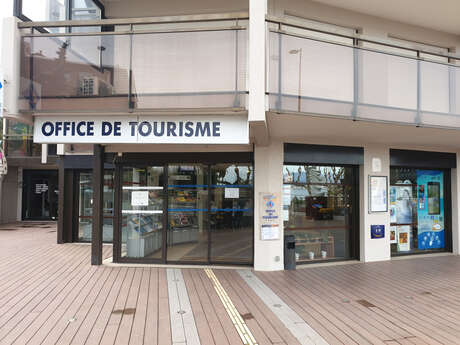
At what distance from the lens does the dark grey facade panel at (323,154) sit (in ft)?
22.1

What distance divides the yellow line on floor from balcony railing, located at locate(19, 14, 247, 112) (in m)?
3.10

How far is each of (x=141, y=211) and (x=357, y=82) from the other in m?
5.35

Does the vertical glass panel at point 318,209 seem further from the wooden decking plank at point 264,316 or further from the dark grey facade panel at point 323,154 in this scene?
the wooden decking plank at point 264,316

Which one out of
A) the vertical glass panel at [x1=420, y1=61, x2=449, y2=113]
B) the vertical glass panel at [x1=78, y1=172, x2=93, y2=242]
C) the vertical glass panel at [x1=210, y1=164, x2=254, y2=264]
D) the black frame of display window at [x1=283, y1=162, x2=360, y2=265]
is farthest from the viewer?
the vertical glass panel at [x1=78, y1=172, x2=93, y2=242]

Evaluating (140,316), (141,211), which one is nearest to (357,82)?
(140,316)

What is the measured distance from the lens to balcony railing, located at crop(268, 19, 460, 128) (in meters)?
5.00

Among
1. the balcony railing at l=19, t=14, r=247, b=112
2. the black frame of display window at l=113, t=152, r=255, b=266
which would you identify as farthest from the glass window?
the balcony railing at l=19, t=14, r=247, b=112

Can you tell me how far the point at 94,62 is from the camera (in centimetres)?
543

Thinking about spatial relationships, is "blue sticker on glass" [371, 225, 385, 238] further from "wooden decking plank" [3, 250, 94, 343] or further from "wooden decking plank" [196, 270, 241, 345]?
"wooden decking plank" [3, 250, 94, 343]

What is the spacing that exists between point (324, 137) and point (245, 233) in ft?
9.43

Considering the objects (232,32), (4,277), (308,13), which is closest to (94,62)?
(232,32)

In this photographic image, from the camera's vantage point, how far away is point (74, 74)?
535cm

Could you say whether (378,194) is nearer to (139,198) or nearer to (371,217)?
(371,217)

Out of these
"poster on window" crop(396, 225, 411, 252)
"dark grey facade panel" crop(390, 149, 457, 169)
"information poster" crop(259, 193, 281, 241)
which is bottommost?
"poster on window" crop(396, 225, 411, 252)
